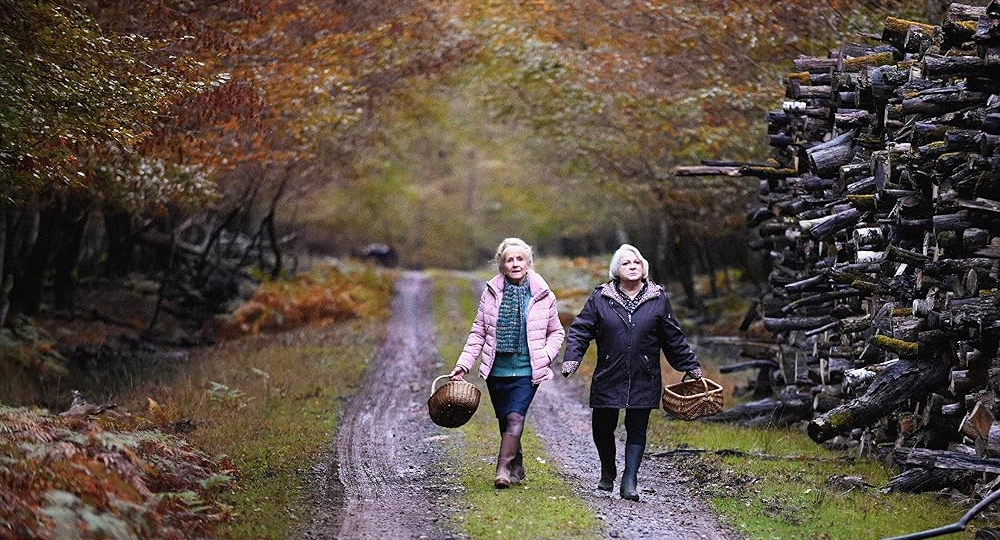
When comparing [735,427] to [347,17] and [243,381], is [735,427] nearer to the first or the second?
[243,381]

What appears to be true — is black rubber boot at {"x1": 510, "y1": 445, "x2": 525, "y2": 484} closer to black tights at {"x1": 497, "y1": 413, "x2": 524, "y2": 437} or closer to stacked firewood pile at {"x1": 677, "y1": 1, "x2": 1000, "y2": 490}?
black tights at {"x1": 497, "y1": 413, "x2": 524, "y2": 437}

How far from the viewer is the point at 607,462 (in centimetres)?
935

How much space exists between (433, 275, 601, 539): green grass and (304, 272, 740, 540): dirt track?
177 millimetres

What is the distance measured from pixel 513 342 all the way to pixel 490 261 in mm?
887

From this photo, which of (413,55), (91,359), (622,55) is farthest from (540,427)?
(413,55)

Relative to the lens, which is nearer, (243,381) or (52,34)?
(52,34)

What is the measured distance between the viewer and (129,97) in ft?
35.8

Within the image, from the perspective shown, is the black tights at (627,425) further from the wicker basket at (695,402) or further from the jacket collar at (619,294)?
the jacket collar at (619,294)

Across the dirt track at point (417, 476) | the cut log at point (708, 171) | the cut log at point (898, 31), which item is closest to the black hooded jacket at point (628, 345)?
the dirt track at point (417, 476)

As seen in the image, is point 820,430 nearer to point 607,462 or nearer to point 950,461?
point 950,461

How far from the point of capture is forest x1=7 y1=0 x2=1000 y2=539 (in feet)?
27.7

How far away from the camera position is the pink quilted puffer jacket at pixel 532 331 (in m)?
9.14

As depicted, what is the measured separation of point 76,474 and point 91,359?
1585 cm

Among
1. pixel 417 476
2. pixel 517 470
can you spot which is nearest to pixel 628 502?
pixel 517 470
